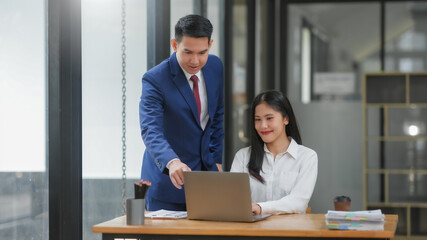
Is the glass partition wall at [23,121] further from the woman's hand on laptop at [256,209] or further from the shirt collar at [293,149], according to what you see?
the shirt collar at [293,149]

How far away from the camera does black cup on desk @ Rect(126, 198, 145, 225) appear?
2.52 meters

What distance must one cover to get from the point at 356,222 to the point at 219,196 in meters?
0.51

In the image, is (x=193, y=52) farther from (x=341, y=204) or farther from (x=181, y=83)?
(x=341, y=204)

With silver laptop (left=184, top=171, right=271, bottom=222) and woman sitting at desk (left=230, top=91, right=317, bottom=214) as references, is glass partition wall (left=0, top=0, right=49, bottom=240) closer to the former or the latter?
silver laptop (left=184, top=171, right=271, bottom=222)

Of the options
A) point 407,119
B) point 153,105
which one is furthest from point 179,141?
point 407,119

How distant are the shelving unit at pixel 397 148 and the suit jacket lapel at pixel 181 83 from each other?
462 centimetres

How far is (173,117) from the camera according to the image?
313 centimetres

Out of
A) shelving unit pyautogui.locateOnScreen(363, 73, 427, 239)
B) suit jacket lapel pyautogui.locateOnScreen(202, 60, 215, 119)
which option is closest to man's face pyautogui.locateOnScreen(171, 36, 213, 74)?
suit jacket lapel pyautogui.locateOnScreen(202, 60, 215, 119)

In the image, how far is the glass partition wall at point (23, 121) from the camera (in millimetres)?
2605

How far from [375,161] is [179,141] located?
504 cm

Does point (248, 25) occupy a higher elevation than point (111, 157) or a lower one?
higher

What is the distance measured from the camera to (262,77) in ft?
24.4

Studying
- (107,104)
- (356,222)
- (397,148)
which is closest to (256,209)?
(356,222)

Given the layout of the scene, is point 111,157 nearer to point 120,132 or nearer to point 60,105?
point 120,132
